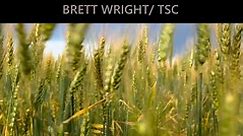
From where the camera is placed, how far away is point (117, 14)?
102 centimetres

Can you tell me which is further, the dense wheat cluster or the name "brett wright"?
the name "brett wright"

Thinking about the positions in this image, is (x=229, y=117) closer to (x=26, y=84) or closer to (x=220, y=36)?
(x=26, y=84)

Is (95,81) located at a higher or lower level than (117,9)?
lower

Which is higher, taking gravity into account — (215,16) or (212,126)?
(215,16)

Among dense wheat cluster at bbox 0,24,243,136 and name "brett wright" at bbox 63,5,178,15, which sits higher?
name "brett wright" at bbox 63,5,178,15

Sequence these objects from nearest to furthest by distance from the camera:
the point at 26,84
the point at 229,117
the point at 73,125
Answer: the point at 229,117 → the point at 26,84 → the point at 73,125

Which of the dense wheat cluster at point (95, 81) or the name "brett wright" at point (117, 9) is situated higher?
the name "brett wright" at point (117, 9)

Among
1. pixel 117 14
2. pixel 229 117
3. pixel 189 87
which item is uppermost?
pixel 117 14

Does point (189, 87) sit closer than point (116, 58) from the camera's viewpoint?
No

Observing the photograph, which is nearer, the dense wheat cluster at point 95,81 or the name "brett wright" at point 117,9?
the dense wheat cluster at point 95,81

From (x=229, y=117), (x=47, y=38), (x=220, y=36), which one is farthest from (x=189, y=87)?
(x=229, y=117)

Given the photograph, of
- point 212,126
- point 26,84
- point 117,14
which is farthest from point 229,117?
point 212,126

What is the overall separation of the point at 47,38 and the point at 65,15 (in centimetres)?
12

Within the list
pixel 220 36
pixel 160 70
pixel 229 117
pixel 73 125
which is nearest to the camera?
pixel 229 117
